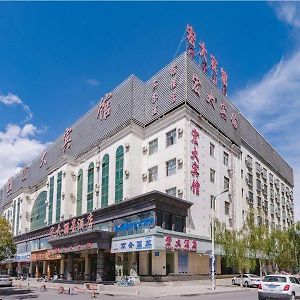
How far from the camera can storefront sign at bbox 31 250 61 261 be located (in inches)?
1859

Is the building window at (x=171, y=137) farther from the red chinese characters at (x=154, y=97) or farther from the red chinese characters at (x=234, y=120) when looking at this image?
the red chinese characters at (x=234, y=120)

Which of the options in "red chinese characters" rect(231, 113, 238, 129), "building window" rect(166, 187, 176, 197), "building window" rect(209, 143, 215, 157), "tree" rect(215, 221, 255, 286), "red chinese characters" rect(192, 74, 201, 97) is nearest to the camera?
"tree" rect(215, 221, 255, 286)

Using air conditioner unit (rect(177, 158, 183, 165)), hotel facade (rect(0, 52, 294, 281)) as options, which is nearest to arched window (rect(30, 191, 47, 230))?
hotel facade (rect(0, 52, 294, 281))

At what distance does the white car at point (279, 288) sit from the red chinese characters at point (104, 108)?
104ft

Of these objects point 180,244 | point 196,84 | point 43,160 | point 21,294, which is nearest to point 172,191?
point 180,244

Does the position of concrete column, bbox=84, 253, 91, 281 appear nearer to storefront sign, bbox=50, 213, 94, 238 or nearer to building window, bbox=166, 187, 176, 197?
storefront sign, bbox=50, 213, 94, 238

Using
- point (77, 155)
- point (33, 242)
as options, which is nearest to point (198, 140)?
point (77, 155)

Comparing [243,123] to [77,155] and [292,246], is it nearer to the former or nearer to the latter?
[292,246]

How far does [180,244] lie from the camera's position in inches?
1361

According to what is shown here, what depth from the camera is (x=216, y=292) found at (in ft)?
93.6

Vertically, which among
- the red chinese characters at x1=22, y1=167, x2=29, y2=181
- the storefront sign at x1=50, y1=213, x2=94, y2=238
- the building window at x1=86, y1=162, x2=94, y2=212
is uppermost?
the red chinese characters at x1=22, y1=167, x2=29, y2=181

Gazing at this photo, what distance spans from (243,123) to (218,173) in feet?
43.5

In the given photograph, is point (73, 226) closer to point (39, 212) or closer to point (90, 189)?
point (90, 189)

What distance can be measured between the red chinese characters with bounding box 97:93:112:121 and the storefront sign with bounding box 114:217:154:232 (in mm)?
15000
